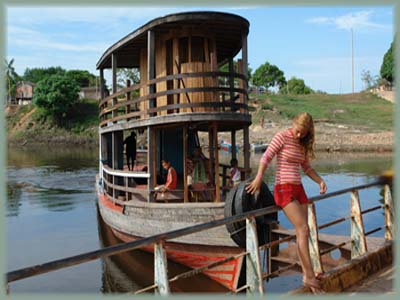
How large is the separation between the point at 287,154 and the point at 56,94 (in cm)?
6764

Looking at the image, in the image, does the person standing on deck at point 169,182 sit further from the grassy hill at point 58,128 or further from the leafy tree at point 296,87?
the leafy tree at point 296,87

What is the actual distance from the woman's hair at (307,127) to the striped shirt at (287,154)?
8cm

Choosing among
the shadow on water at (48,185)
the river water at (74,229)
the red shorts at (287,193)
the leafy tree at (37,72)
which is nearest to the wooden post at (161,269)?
the red shorts at (287,193)

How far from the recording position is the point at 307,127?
4.55 meters

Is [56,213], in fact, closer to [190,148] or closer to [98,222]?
[98,222]

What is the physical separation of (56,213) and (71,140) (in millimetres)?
53394

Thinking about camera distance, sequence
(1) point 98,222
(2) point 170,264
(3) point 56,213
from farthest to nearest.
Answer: (3) point 56,213 < (1) point 98,222 < (2) point 170,264

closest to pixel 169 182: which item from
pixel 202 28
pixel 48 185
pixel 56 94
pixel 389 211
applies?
pixel 202 28

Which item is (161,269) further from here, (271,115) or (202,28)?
(271,115)

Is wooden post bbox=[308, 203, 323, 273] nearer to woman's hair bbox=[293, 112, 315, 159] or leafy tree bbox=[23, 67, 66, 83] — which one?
woman's hair bbox=[293, 112, 315, 159]

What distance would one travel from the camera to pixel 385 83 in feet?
253

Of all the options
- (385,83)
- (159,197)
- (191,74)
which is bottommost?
(159,197)

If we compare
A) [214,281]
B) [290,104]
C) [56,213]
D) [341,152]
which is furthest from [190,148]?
[290,104]

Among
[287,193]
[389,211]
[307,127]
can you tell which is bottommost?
[389,211]
